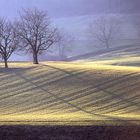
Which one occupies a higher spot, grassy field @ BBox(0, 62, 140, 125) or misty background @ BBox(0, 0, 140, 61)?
misty background @ BBox(0, 0, 140, 61)

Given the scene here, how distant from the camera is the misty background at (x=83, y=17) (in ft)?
393

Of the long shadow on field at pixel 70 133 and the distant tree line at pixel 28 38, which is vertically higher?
the distant tree line at pixel 28 38

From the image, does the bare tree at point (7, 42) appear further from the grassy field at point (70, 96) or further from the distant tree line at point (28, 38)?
the grassy field at point (70, 96)

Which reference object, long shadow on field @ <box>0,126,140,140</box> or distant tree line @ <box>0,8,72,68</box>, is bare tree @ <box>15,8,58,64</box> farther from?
long shadow on field @ <box>0,126,140,140</box>

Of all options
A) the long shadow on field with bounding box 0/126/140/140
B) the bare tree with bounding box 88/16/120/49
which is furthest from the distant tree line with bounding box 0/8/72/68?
the bare tree with bounding box 88/16/120/49

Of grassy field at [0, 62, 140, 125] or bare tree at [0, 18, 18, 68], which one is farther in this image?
bare tree at [0, 18, 18, 68]

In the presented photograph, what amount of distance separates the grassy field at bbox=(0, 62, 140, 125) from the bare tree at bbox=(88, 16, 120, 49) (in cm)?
7128

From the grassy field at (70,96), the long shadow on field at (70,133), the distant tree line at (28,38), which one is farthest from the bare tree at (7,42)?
the long shadow on field at (70,133)

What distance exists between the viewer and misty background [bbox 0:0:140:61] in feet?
393

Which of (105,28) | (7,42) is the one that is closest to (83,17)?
(105,28)

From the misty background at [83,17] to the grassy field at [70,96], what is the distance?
61288mm

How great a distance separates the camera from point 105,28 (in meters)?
121

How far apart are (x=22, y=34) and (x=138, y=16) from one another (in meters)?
83.9

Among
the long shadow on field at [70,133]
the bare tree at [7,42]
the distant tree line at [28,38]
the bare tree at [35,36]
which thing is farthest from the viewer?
the bare tree at [35,36]
